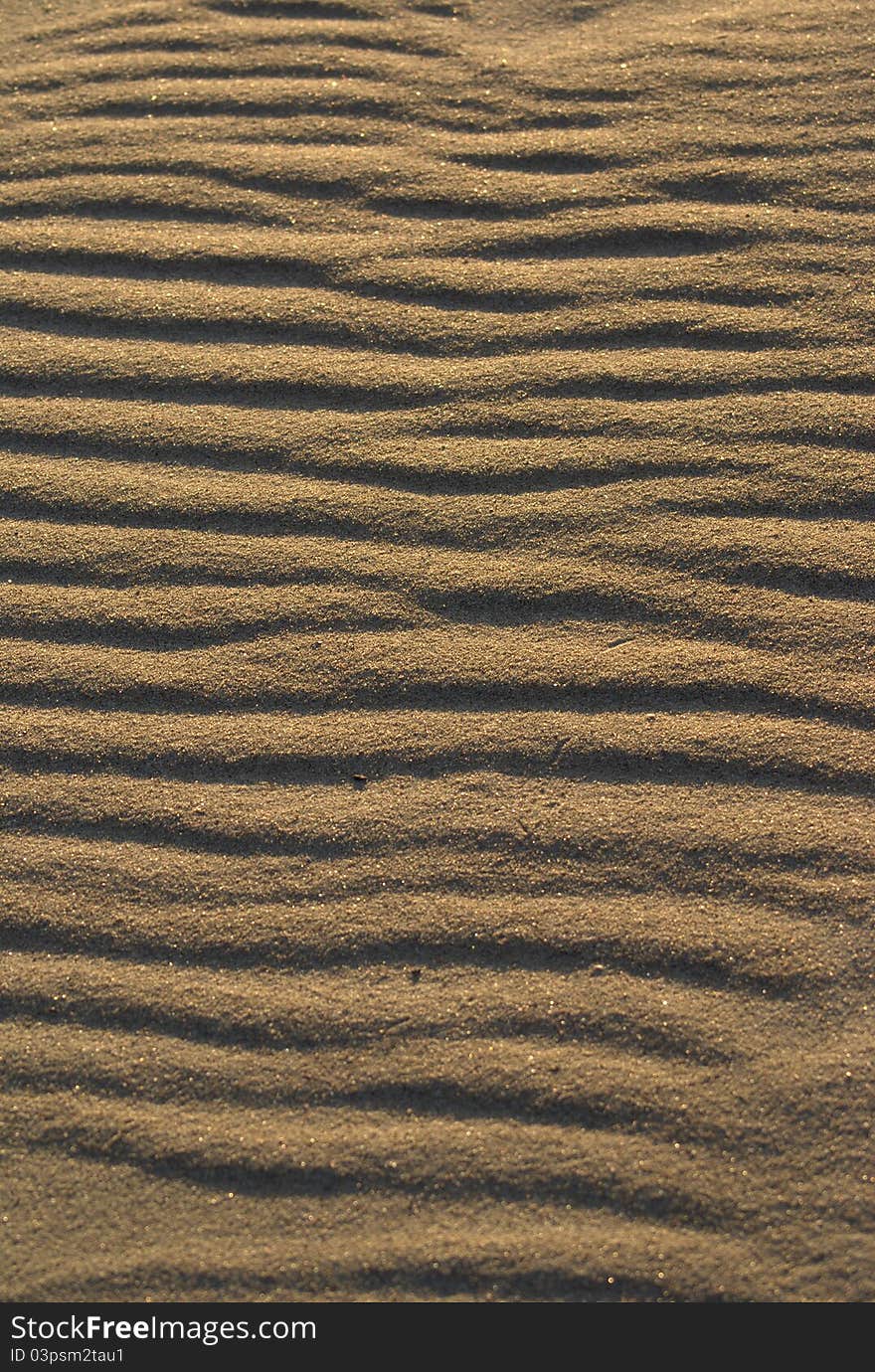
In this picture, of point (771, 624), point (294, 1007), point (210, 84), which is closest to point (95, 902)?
point (294, 1007)

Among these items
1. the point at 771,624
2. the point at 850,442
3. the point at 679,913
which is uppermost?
the point at 850,442

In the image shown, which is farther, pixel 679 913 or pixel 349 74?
pixel 349 74

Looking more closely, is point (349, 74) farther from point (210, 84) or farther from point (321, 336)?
point (321, 336)

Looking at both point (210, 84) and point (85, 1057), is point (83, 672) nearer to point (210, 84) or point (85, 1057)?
point (85, 1057)

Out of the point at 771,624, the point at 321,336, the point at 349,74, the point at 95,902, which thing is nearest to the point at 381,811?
the point at 95,902

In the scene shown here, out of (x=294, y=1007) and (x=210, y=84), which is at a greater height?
(x=210, y=84)
